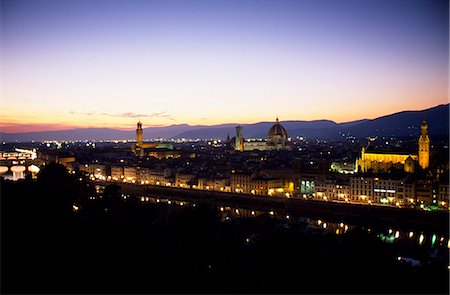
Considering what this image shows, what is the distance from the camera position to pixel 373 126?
154375 mm

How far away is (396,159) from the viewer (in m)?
31.3

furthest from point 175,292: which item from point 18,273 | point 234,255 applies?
point 234,255

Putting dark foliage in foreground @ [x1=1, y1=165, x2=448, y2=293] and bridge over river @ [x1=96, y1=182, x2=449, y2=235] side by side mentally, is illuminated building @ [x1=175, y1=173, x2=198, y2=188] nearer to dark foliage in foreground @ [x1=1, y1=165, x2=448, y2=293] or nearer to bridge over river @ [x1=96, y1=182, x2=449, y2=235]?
bridge over river @ [x1=96, y1=182, x2=449, y2=235]

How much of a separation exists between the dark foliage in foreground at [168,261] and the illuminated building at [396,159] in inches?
716

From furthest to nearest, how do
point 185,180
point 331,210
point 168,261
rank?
point 185,180
point 331,210
point 168,261

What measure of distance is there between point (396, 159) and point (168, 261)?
83.4 feet

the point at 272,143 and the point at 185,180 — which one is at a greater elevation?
the point at 272,143

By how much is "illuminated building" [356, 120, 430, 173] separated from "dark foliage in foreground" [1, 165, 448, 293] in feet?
59.7

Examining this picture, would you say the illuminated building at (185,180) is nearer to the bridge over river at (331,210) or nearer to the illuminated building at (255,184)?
the bridge over river at (331,210)

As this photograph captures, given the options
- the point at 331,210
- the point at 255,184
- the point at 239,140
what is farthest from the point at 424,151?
the point at 239,140

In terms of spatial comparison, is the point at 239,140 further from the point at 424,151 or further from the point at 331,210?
the point at 331,210

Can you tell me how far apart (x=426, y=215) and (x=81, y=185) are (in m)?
13.5

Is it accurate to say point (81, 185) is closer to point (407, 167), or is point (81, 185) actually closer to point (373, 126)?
point (407, 167)

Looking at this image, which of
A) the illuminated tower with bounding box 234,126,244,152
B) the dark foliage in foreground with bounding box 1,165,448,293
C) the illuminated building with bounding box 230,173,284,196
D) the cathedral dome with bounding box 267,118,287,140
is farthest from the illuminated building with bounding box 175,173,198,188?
the cathedral dome with bounding box 267,118,287,140
